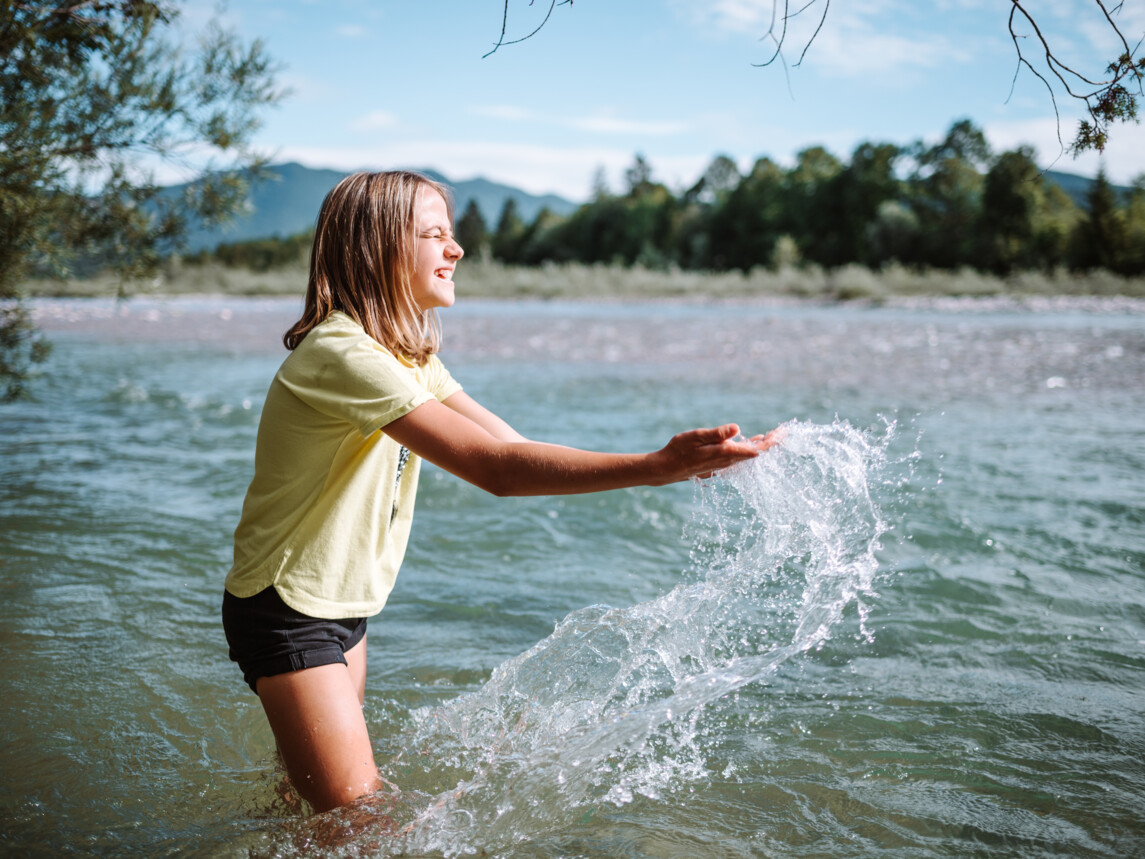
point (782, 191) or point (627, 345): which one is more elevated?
point (782, 191)

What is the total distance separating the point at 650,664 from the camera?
136 inches

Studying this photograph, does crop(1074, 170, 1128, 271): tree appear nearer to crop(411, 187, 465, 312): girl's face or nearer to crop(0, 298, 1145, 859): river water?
crop(0, 298, 1145, 859): river water

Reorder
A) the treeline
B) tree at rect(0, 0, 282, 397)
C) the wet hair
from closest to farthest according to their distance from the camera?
the wet hair
tree at rect(0, 0, 282, 397)
the treeline

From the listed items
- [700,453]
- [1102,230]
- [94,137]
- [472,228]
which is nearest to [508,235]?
[472,228]

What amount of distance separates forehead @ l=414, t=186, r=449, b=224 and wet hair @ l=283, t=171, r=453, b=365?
0.6 inches

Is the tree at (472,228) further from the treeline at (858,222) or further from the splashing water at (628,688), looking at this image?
the splashing water at (628,688)

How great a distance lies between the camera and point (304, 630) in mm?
2143

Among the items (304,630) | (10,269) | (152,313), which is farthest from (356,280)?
(152,313)

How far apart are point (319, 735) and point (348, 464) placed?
0.65m

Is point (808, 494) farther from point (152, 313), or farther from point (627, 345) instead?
point (152, 313)

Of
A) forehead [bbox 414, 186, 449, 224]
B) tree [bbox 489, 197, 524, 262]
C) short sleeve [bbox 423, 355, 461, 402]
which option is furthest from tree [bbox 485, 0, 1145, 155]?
tree [bbox 489, 197, 524, 262]

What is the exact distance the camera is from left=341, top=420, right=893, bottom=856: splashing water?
254cm

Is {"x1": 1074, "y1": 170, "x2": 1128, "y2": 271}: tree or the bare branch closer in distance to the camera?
the bare branch

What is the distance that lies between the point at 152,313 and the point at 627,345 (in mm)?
17946
